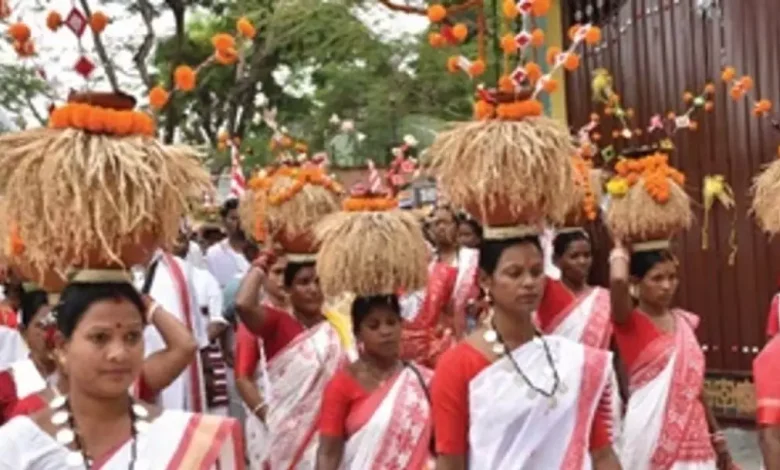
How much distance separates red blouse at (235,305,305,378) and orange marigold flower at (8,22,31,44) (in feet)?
10.8

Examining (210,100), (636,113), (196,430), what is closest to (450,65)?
(196,430)

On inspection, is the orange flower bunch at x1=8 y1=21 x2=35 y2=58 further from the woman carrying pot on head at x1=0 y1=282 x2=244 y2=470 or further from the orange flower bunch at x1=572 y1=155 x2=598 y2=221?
the orange flower bunch at x1=572 y1=155 x2=598 y2=221

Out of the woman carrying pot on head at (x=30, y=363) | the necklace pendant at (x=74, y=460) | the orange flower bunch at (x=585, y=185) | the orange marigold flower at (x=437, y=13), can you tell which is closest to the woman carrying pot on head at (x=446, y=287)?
the orange flower bunch at (x=585, y=185)

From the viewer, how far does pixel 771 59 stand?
35.8 ft

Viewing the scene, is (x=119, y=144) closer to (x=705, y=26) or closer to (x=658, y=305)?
(x=658, y=305)

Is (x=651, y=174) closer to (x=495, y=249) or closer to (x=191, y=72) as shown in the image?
(x=495, y=249)

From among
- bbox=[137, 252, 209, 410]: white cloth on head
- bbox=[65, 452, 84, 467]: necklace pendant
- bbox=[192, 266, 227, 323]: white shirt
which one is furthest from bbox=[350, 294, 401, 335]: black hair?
bbox=[192, 266, 227, 323]: white shirt

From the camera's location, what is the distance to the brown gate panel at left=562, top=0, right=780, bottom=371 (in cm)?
1109

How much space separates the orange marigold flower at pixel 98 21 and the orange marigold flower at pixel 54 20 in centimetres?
10

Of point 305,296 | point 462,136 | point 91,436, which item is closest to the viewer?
point 91,436

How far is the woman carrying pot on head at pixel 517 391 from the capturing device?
16.8 ft

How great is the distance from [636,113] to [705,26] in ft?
4.26

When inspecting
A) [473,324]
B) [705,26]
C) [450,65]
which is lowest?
[473,324]

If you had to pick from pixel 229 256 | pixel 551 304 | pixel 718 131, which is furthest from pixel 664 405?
pixel 229 256
